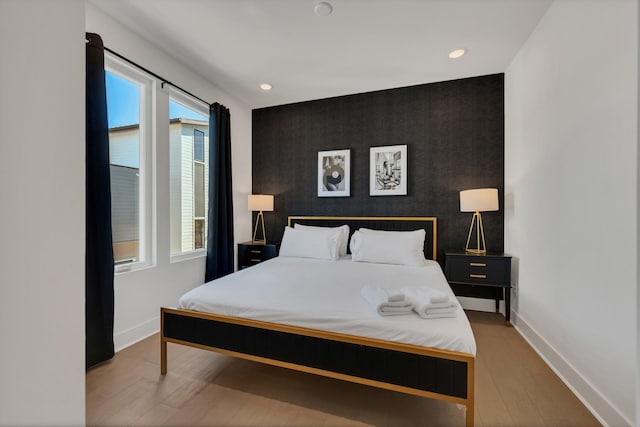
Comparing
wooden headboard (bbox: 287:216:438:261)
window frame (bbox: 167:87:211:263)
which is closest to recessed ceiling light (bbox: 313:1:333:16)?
window frame (bbox: 167:87:211:263)

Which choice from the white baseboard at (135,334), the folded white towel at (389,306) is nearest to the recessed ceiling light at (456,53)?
→ the folded white towel at (389,306)

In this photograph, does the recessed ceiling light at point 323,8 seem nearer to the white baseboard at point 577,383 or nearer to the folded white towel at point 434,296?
A: the folded white towel at point 434,296

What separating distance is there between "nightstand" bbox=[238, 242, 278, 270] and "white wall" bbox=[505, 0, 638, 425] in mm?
2871

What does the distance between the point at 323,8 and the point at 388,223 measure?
2332 mm

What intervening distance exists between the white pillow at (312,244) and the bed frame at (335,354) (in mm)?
1501

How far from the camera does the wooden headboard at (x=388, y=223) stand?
3.25m

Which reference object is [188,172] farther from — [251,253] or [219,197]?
[251,253]

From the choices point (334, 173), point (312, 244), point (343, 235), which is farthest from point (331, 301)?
point (334, 173)

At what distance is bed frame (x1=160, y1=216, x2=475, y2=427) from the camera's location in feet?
4.36

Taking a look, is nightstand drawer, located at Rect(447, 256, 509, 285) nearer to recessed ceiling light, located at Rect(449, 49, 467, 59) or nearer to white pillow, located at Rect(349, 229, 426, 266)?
white pillow, located at Rect(349, 229, 426, 266)

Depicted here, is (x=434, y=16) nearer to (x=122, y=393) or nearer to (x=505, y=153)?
(x=505, y=153)
